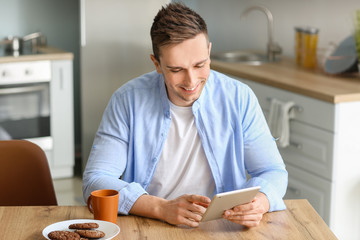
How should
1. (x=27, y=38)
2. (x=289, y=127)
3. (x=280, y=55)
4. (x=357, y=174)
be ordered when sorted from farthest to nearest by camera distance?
(x=27, y=38) < (x=280, y=55) < (x=289, y=127) < (x=357, y=174)

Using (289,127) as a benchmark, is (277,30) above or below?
above

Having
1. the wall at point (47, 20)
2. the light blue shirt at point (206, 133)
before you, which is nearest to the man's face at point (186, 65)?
the light blue shirt at point (206, 133)

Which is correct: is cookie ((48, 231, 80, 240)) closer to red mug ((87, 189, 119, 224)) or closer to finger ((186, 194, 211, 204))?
red mug ((87, 189, 119, 224))

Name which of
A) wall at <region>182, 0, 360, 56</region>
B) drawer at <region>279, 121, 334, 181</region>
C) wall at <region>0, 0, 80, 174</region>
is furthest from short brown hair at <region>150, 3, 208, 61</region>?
wall at <region>0, 0, 80, 174</region>

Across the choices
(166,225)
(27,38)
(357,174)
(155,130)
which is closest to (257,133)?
(155,130)

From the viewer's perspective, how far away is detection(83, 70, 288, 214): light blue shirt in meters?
1.93

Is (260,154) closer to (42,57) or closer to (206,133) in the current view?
→ (206,133)

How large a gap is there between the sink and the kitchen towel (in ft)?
2.64

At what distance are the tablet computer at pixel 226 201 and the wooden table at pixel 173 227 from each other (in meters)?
0.05

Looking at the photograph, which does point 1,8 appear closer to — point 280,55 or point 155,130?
point 280,55

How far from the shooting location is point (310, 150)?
3.08 metres

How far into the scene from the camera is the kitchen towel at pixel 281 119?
3146mm

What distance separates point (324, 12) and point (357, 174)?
4.01 feet

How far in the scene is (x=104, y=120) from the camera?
1.97 metres
